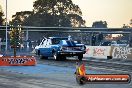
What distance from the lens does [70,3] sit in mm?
124938

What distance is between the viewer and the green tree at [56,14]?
117812 mm

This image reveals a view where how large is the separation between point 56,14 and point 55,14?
0.51 m

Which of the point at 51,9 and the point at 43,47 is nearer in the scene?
the point at 43,47

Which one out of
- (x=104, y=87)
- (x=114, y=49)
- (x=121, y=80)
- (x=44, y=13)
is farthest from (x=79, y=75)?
(x=44, y=13)

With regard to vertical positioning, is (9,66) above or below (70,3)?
below

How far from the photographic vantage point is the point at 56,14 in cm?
12044

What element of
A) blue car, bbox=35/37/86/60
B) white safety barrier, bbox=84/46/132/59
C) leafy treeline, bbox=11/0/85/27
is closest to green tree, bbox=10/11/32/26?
leafy treeline, bbox=11/0/85/27

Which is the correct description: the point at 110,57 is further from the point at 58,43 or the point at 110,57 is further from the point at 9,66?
the point at 9,66

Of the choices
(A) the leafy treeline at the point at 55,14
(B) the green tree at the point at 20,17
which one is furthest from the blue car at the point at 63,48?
(B) the green tree at the point at 20,17

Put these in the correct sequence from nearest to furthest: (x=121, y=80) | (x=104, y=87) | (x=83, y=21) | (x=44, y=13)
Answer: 1. (x=121, y=80)
2. (x=104, y=87)
3. (x=44, y=13)
4. (x=83, y=21)

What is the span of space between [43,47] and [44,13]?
8445cm

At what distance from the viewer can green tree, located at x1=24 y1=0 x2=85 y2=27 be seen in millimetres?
117812

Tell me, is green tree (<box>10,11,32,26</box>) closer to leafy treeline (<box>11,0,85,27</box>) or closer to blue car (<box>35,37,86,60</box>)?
leafy treeline (<box>11,0,85,27</box>)

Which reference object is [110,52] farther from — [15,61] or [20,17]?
[20,17]
